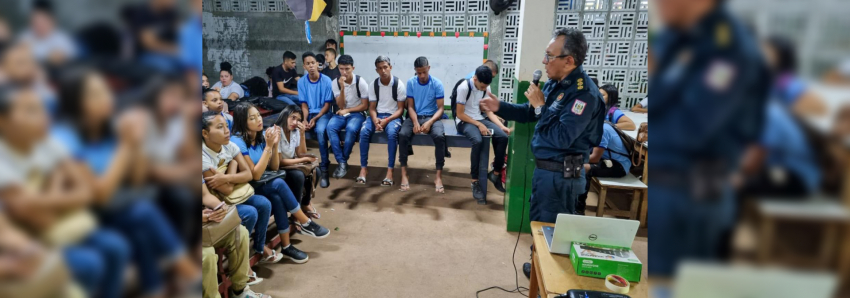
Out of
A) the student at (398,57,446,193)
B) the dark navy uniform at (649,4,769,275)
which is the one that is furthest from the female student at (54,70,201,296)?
the student at (398,57,446,193)

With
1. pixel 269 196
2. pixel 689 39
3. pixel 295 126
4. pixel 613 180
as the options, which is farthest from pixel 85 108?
pixel 613 180

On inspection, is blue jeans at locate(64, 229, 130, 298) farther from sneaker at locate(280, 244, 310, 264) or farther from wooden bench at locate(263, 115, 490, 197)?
wooden bench at locate(263, 115, 490, 197)

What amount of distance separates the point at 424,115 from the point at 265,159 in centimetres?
210

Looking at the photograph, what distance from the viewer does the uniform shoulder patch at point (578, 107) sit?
235cm

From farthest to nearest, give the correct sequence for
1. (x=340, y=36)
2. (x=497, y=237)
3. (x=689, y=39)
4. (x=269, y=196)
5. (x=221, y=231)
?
(x=340, y=36), (x=497, y=237), (x=269, y=196), (x=221, y=231), (x=689, y=39)

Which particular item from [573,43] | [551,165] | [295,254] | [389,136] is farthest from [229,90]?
[573,43]

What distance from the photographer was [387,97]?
451 cm

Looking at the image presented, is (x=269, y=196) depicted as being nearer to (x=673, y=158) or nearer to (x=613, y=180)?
(x=613, y=180)

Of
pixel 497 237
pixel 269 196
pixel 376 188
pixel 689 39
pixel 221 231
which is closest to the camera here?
pixel 689 39

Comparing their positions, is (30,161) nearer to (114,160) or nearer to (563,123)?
(114,160)

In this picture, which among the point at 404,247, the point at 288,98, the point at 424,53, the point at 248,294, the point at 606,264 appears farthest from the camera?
the point at 424,53

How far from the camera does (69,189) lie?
31cm

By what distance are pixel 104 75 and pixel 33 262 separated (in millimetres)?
146

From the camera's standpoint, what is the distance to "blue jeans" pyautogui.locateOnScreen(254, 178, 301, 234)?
2.85 metres
